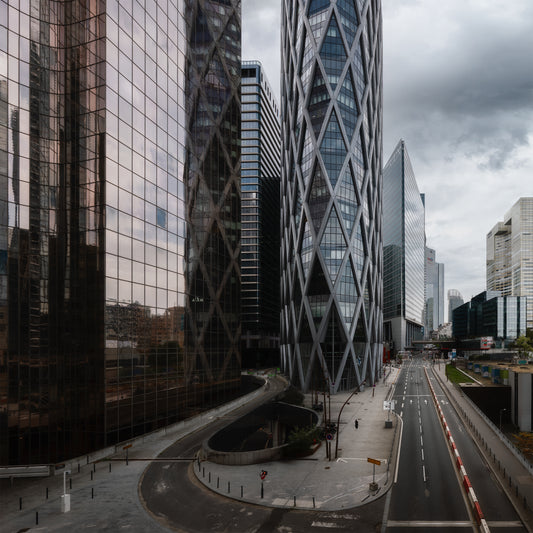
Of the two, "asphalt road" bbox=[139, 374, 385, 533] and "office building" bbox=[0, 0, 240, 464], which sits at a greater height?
"office building" bbox=[0, 0, 240, 464]

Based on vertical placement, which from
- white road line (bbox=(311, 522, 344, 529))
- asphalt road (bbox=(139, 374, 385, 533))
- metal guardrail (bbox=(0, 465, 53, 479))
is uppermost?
white road line (bbox=(311, 522, 344, 529))

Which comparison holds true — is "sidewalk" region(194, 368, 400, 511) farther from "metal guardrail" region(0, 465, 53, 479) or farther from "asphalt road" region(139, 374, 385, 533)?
"metal guardrail" region(0, 465, 53, 479)

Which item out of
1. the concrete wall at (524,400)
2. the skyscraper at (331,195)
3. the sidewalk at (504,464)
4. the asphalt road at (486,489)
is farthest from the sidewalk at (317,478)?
the skyscraper at (331,195)

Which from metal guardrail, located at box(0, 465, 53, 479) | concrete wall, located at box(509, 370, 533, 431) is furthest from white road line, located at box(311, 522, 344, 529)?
concrete wall, located at box(509, 370, 533, 431)

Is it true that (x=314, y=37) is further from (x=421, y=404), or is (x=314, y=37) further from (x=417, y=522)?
(x=417, y=522)

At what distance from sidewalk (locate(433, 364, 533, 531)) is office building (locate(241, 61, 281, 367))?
92193 mm

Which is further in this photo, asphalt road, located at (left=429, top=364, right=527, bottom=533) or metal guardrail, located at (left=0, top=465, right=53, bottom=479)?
metal guardrail, located at (left=0, top=465, right=53, bottom=479)

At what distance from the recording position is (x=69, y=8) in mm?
41375

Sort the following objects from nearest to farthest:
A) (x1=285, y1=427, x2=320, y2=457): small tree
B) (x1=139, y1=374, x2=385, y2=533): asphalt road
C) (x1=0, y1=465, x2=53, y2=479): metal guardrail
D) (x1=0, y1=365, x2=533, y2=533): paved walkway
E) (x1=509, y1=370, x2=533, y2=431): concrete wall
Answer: (x1=139, y1=374, x2=385, y2=533): asphalt road
(x1=0, y1=365, x2=533, y2=533): paved walkway
(x1=0, y1=465, x2=53, y2=479): metal guardrail
(x1=285, y1=427, x2=320, y2=457): small tree
(x1=509, y1=370, x2=533, y2=431): concrete wall

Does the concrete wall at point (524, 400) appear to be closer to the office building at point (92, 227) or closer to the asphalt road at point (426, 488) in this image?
the asphalt road at point (426, 488)

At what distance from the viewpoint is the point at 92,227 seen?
41.3 metres

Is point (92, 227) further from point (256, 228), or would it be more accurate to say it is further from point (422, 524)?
point (256, 228)

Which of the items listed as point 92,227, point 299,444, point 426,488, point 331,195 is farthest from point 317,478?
point 331,195

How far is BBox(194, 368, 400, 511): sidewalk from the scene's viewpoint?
1131 inches
